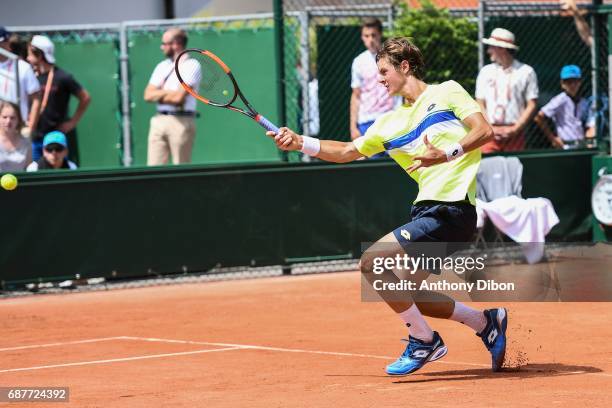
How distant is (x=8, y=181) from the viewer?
1105cm

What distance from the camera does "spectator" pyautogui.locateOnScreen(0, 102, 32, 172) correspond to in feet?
38.2

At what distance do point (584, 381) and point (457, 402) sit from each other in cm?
92

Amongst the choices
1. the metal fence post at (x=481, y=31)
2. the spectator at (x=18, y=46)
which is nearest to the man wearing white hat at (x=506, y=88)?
the metal fence post at (x=481, y=31)

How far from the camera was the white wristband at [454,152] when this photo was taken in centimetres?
673

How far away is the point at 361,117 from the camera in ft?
41.3

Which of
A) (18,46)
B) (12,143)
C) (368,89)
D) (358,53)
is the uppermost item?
(18,46)

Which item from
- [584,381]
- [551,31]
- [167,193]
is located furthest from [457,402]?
[551,31]

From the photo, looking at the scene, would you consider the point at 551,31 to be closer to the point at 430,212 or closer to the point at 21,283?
the point at 21,283

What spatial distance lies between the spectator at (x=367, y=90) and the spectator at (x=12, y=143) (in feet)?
10.4

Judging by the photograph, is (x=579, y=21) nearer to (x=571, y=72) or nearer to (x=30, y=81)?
(x=571, y=72)

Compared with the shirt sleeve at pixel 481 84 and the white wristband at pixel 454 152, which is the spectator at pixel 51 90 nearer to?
the shirt sleeve at pixel 481 84

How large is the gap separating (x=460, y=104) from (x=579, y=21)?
7.12 m

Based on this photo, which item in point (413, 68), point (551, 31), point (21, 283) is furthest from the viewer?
point (551, 31)

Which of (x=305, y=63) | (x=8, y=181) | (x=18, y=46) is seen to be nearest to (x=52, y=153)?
(x=8, y=181)
